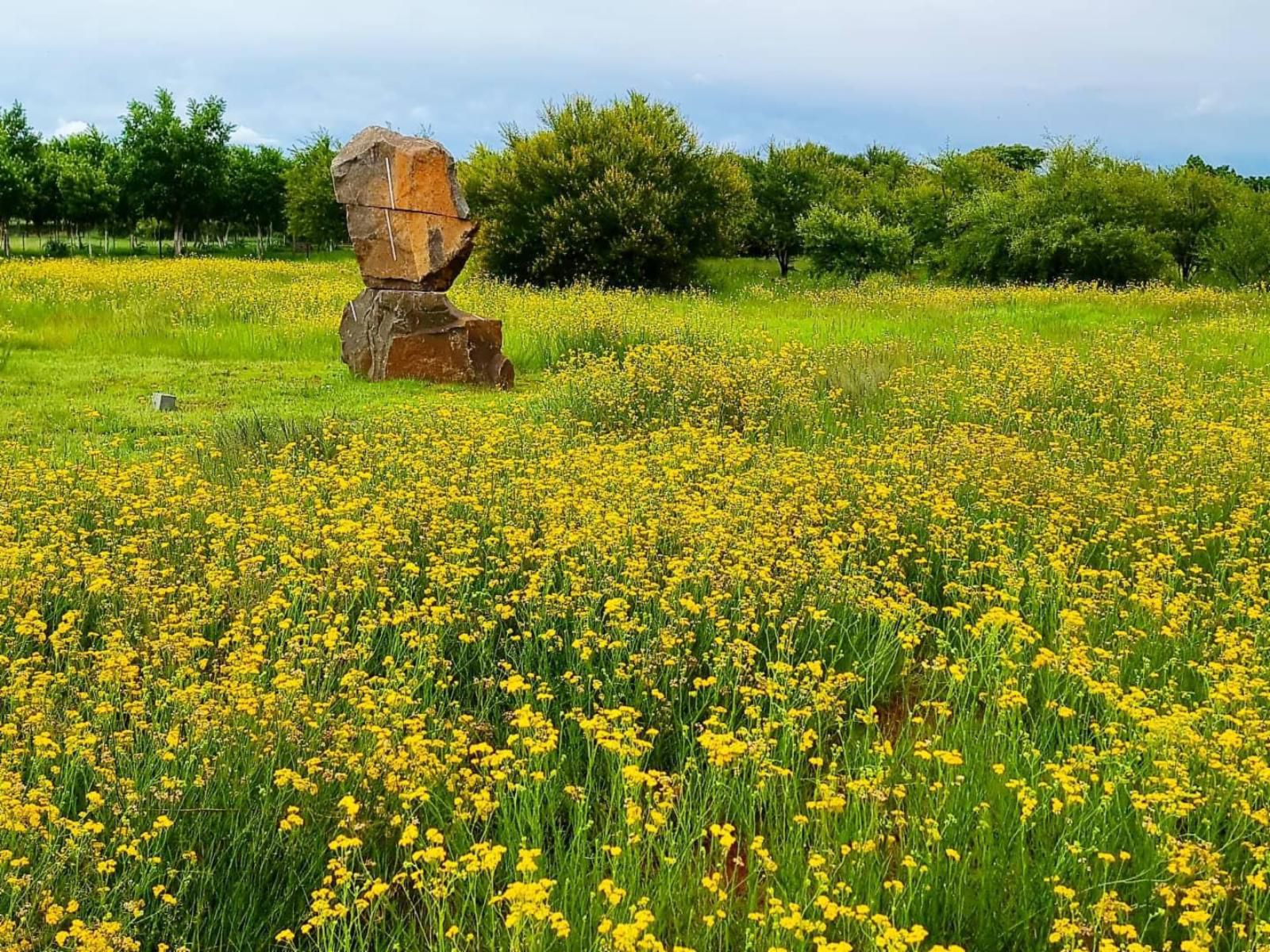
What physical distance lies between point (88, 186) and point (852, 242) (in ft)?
103

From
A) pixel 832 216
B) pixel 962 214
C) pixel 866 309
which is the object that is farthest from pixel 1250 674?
pixel 962 214

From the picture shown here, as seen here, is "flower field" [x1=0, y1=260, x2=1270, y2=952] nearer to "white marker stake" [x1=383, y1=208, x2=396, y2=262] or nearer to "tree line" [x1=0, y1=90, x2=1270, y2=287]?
"white marker stake" [x1=383, y1=208, x2=396, y2=262]

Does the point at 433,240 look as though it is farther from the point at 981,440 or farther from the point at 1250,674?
the point at 1250,674

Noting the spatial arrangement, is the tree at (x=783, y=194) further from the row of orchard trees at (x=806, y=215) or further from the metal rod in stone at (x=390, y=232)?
the metal rod in stone at (x=390, y=232)

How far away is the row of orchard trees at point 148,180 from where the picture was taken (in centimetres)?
A: 4066

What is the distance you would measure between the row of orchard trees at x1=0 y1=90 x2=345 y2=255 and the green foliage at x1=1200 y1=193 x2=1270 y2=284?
32.5m

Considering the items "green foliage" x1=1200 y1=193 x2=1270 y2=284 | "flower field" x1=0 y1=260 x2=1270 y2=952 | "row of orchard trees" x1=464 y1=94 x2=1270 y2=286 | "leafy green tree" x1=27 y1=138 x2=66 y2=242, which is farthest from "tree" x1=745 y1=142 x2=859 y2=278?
"leafy green tree" x1=27 y1=138 x2=66 y2=242

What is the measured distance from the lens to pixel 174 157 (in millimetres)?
40781

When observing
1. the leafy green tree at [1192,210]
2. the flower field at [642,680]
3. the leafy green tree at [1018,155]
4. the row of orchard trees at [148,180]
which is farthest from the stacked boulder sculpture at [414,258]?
the leafy green tree at [1018,155]

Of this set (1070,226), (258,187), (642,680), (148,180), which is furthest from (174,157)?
(642,680)

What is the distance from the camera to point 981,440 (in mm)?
7273

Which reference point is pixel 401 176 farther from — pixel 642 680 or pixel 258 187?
pixel 258 187

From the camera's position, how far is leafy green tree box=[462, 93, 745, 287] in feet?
77.8

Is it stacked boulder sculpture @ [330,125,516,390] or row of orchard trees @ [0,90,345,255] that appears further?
row of orchard trees @ [0,90,345,255]
